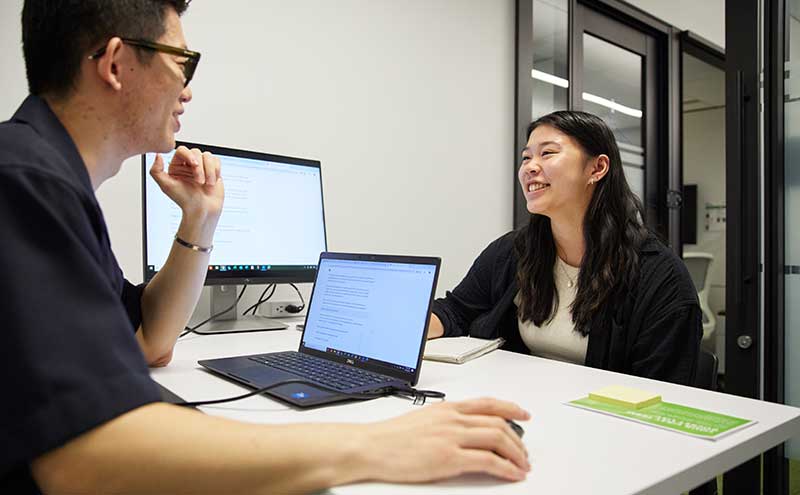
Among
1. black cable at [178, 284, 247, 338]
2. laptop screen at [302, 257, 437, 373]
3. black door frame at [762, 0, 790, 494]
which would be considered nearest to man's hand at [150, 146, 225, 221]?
laptop screen at [302, 257, 437, 373]

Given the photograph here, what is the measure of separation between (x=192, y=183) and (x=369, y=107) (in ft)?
4.18

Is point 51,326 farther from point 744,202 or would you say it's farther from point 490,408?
point 744,202

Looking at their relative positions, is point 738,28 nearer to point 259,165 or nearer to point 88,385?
point 259,165

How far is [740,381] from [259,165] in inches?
72.1

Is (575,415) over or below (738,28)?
below

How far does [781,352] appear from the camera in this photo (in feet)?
6.88

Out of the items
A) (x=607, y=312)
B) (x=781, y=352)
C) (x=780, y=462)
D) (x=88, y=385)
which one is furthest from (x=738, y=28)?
(x=88, y=385)

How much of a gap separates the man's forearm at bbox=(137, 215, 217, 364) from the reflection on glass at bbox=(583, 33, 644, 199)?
2805mm

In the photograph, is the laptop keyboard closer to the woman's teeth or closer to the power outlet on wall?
the power outlet on wall

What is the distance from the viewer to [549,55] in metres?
3.25

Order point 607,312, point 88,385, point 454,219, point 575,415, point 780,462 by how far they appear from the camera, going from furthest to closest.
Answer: point 454,219 → point 780,462 → point 607,312 → point 575,415 → point 88,385

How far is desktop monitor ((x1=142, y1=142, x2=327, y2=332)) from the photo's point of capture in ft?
5.28

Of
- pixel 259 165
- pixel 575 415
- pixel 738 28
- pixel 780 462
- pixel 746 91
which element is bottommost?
pixel 780 462

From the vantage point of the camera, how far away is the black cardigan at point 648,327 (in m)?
1.45
